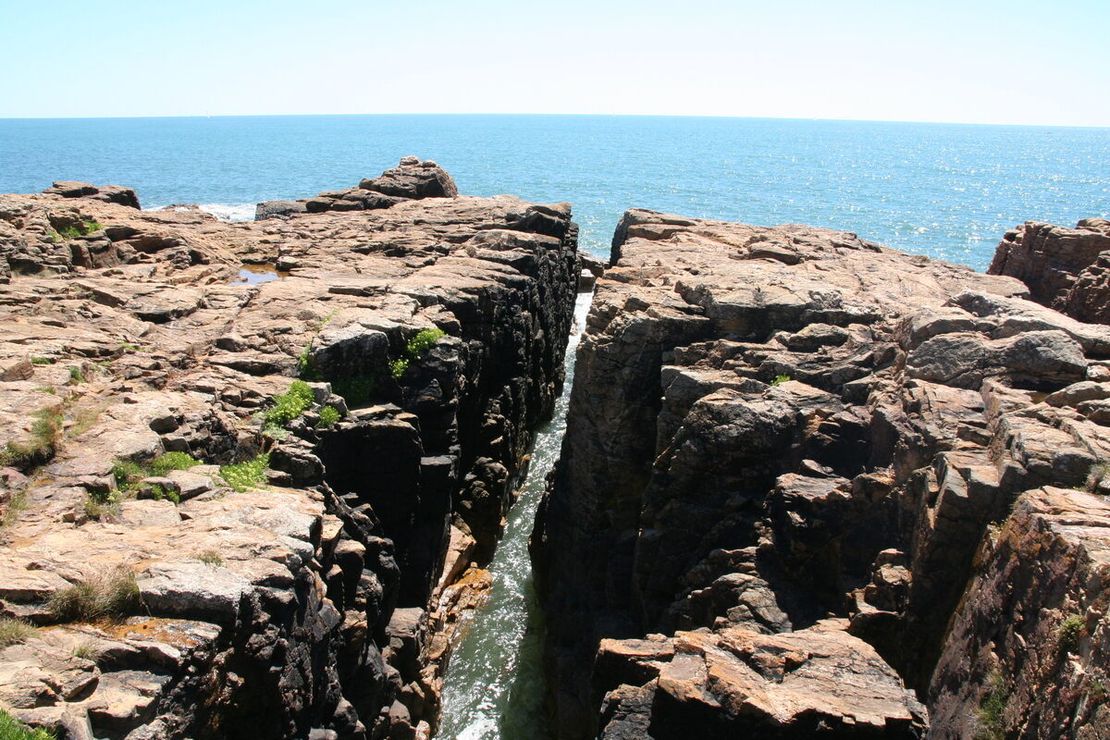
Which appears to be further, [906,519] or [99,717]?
[906,519]

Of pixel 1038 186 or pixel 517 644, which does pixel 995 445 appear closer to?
pixel 517 644

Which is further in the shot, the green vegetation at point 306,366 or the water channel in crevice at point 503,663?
the water channel in crevice at point 503,663

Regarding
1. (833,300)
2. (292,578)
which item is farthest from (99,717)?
(833,300)

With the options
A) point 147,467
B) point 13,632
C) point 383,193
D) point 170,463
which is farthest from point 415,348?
point 383,193

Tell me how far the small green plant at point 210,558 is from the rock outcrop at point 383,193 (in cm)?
3258

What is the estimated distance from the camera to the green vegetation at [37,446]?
13679 millimetres

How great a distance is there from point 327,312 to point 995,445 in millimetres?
16755

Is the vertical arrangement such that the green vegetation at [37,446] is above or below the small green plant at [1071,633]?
above

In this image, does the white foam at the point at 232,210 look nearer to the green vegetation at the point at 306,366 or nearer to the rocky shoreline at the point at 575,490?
the rocky shoreline at the point at 575,490

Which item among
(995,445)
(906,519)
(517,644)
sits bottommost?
(517,644)

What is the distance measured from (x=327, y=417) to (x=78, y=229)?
14931 mm

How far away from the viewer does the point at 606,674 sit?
1516 cm

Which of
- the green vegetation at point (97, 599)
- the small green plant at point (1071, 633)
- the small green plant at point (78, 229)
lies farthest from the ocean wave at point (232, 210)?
the small green plant at point (1071, 633)

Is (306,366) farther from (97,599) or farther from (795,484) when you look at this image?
(795,484)
